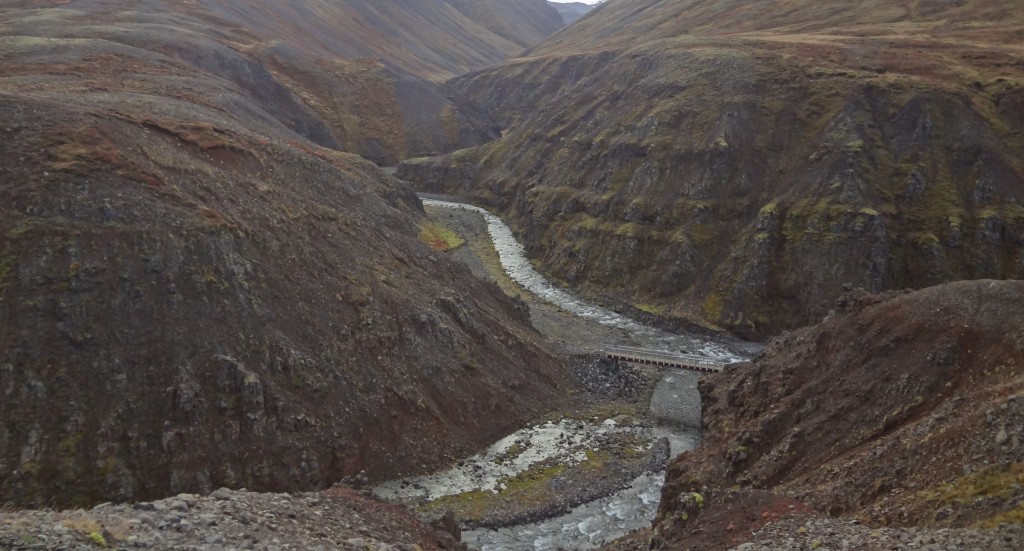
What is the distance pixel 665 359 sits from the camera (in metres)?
55.6

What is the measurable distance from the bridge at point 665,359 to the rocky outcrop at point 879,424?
9.16 meters

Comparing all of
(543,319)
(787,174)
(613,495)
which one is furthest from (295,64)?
(613,495)

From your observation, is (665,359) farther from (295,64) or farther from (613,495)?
(295,64)

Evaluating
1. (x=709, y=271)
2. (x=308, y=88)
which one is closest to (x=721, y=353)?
(x=709, y=271)

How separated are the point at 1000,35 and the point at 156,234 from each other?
10204 cm

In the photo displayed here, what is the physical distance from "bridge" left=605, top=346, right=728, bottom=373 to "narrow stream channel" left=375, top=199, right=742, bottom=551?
2.63 feet

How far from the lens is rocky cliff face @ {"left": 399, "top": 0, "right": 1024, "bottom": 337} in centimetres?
6331

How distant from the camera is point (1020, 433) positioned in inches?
888

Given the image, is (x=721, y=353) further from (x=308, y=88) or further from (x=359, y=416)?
(x=308, y=88)

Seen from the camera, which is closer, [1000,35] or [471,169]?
[1000,35]

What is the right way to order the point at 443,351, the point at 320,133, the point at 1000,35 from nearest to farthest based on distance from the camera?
the point at 443,351 < the point at 1000,35 < the point at 320,133

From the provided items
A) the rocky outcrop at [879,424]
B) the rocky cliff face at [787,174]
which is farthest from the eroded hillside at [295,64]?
the rocky outcrop at [879,424]

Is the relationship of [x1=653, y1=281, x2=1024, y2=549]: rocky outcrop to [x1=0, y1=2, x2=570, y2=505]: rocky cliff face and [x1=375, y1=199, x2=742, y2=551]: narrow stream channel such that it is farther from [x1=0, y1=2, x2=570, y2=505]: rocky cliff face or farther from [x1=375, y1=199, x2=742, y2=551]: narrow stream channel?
[x1=0, y1=2, x2=570, y2=505]: rocky cliff face

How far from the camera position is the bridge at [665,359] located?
54.2 meters
